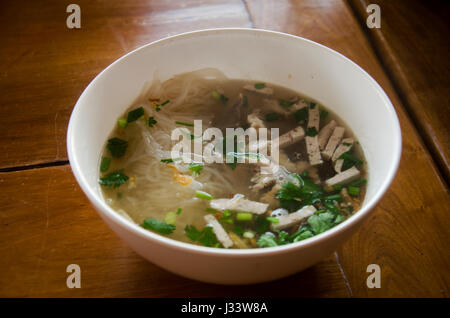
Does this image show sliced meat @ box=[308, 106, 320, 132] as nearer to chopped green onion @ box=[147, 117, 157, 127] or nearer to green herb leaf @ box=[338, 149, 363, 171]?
green herb leaf @ box=[338, 149, 363, 171]

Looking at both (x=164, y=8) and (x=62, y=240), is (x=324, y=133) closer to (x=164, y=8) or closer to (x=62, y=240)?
(x=62, y=240)

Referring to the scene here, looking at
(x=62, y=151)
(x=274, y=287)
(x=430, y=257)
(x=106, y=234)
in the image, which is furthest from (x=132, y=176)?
(x=430, y=257)

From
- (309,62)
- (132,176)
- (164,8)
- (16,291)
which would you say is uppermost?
(309,62)

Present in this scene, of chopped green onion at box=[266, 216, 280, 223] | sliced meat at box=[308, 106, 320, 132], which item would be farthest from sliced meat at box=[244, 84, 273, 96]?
chopped green onion at box=[266, 216, 280, 223]

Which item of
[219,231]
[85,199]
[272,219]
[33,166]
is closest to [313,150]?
[272,219]

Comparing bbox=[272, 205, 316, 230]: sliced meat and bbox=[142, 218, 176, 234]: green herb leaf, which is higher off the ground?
bbox=[272, 205, 316, 230]: sliced meat
